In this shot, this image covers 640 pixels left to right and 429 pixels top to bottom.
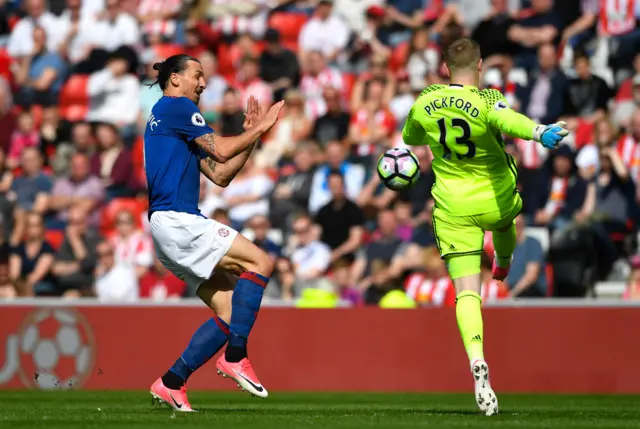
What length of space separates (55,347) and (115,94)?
19.5 feet

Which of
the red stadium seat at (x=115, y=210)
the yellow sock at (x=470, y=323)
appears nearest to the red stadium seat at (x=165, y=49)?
the red stadium seat at (x=115, y=210)

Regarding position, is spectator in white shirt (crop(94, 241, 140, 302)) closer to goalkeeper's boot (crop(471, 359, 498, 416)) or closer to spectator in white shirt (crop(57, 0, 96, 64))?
spectator in white shirt (crop(57, 0, 96, 64))

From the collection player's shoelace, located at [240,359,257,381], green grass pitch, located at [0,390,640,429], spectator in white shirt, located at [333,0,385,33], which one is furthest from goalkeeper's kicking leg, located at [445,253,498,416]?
spectator in white shirt, located at [333,0,385,33]

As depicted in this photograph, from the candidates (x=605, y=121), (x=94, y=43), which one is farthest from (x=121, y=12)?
(x=605, y=121)

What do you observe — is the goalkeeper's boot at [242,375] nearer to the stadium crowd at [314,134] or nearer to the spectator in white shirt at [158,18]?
the stadium crowd at [314,134]

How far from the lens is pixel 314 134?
17.1m

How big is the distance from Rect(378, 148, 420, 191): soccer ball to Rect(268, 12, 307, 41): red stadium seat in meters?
10.2

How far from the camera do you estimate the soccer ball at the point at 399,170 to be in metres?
8.99

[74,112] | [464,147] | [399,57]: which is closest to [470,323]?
[464,147]

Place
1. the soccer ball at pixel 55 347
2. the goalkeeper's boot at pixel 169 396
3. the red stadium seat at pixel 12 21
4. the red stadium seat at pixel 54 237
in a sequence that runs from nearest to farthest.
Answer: the goalkeeper's boot at pixel 169 396 → the soccer ball at pixel 55 347 → the red stadium seat at pixel 54 237 → the red stadium seat at pixel 12 21

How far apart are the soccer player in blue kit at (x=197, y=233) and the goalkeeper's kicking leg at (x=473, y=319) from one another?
1273mm

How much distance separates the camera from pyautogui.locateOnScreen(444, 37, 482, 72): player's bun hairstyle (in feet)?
27.0

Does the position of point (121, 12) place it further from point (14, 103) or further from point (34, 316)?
point (34, 316)

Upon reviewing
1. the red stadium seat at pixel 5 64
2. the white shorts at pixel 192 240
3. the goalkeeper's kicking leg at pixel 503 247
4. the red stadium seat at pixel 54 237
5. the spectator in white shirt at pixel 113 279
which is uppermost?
the red stadium seat at pixel 5 64
